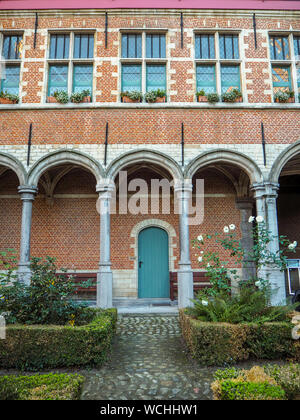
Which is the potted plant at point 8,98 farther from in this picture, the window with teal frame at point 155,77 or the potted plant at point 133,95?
the window with teal frame at point 155,77

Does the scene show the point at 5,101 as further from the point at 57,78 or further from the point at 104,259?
the point at 104,259

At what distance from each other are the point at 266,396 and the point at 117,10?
979cm

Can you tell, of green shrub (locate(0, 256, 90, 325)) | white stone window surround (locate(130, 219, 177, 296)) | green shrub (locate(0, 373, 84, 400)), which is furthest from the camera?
white stone window surround (locate(130, 219, 177, 296))

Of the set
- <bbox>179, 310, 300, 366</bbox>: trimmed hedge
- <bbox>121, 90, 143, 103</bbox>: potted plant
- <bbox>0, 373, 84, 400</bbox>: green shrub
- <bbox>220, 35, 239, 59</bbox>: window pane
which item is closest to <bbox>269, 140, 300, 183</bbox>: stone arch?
<bbox>220, 35, 239, 59</bbox>: window pane

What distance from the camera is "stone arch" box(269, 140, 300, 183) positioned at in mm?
7777

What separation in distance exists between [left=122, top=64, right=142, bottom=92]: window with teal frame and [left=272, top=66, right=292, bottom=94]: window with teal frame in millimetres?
4007

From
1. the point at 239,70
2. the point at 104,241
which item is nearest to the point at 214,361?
the point at 104,241

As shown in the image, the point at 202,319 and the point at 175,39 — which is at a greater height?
the point at 175,39

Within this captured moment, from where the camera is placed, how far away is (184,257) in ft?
24.2

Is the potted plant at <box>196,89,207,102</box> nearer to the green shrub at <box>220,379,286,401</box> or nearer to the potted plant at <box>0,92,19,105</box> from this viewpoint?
the potted plant at <box>0,92,19,105</box>

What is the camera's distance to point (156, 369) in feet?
12.0

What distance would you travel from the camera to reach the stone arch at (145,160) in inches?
306

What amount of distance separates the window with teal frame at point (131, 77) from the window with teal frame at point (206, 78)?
1744 mm

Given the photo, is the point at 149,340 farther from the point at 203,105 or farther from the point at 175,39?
the point at 175,39
